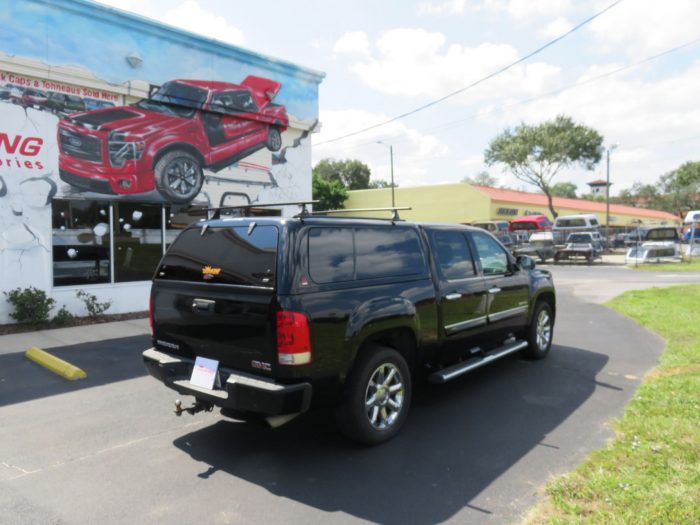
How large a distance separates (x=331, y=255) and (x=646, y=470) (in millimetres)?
2705

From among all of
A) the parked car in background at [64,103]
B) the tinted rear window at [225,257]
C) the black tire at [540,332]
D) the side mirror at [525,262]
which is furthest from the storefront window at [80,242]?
the black tire at [540,332]

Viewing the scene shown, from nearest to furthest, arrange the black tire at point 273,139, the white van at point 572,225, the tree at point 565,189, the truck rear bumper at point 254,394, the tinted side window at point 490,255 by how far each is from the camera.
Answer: the truck rear bumper at point 254,394
the tinted side window at point 490,255
the black tire at point 273,139
the white van at point 572,225
the tree at point 565,189

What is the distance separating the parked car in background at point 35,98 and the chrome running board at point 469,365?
868 cm

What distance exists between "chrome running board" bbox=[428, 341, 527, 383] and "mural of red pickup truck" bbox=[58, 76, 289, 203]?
8098 mm

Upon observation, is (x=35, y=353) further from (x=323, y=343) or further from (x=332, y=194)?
(x=332, y=194)

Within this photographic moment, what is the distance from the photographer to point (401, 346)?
4.64 meters

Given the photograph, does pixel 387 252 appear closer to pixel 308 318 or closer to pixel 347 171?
pixel 308 318

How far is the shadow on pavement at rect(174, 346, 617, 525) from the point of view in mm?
3416

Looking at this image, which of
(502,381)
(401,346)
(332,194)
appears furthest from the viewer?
(332,194)

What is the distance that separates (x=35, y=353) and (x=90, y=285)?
3.26 m

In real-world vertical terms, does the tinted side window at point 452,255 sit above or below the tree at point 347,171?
below

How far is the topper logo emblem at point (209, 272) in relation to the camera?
4107 mm

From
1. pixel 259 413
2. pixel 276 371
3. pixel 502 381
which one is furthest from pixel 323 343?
pixel 502 381

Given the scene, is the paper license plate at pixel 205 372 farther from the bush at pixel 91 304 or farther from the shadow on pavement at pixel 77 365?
the bush at pixel 91 304
